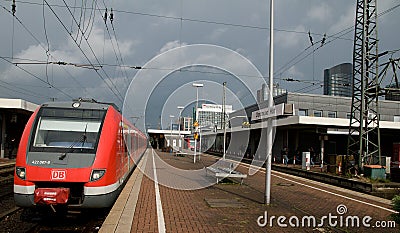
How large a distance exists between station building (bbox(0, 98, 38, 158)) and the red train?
61.0ft

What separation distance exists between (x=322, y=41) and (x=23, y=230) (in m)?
16.4

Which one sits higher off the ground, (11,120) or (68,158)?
(11,120)

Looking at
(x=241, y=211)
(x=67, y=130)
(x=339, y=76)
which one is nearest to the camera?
(x=67, y=130)

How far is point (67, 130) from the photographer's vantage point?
8656mm

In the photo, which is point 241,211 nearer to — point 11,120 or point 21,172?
point 21,172

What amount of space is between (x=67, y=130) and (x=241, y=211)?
462 centimetres

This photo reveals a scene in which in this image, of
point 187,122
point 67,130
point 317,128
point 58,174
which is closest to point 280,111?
point 67,130

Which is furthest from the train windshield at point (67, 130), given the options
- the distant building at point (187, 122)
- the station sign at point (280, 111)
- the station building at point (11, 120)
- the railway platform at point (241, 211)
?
the distant building at point (187, 122)

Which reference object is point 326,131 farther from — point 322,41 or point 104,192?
point 104,192

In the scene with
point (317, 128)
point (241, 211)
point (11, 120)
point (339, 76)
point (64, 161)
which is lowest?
point (241, 211)

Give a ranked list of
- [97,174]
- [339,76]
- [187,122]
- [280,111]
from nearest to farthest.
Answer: [97,174] → [280,111] → [339,76] → [187,122]

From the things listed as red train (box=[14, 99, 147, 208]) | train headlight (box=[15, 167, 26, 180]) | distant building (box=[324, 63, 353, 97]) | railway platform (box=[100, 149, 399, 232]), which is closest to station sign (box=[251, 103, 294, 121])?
railway platform (box=[100, 149, 399, 232])

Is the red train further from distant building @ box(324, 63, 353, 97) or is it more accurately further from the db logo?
distant building @ box(324, 63, 353, 97)

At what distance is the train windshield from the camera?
816cm
